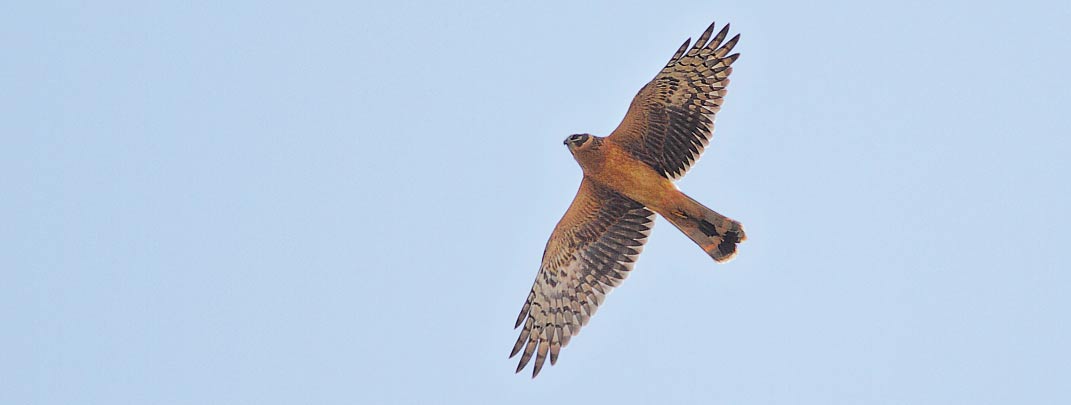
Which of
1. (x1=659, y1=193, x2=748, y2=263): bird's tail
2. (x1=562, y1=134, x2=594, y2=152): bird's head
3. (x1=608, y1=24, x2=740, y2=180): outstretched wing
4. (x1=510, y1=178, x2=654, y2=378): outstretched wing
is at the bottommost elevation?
(x1=510, y1=178, x2=654, y2=378): outstretched wing

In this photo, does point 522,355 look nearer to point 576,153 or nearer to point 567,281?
point 567,281

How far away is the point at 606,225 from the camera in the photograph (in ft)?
47.1

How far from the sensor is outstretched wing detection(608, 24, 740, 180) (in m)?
13.6

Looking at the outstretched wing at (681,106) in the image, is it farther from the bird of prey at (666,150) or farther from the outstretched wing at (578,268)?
the outstretched wing at (578,268)

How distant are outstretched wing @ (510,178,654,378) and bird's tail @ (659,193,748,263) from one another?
1.94 feet

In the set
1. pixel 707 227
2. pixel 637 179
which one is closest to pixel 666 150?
pixel 637 179

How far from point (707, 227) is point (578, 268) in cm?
173

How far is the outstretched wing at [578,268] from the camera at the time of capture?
14.2 m

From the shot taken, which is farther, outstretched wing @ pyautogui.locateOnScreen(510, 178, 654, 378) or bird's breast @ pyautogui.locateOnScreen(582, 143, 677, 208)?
outstretched wing @ pyautogui.locateOnScreen(510, 178, 654, 378)

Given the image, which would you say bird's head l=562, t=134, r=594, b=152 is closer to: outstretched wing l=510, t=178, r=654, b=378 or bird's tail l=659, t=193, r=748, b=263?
outstretched wing l=510, t=178, r=654, b=378

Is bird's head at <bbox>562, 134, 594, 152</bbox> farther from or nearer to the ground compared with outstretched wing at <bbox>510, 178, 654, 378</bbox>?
farther from the ground

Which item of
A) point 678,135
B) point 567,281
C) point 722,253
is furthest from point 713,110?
point 567,281

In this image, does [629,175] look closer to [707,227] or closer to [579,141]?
[579,141]

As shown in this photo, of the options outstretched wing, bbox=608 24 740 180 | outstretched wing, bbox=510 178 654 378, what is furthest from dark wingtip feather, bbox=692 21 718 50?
outstretched wing, bbox=510 178 654 378
